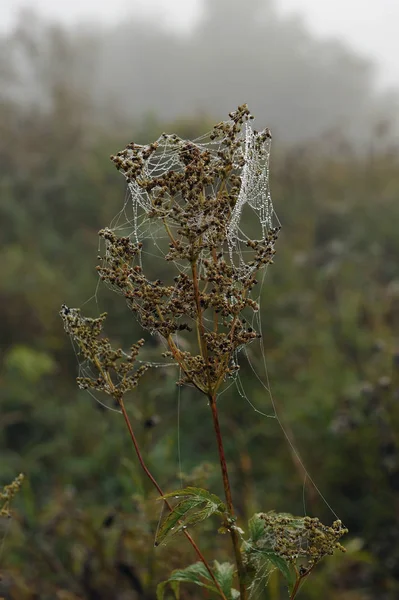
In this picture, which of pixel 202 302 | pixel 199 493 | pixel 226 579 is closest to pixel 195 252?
pixel 202 302

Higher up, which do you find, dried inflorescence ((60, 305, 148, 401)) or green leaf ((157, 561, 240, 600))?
dried inflorescence ((60, 305, 148, 401))

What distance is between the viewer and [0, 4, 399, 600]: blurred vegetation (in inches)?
111

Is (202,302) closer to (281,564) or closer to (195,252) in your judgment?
(195,252)

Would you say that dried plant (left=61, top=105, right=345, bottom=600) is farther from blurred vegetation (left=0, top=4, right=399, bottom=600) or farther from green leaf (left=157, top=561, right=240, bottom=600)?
blurred vegetation (left=0, top=4, right=399, bottom=600)

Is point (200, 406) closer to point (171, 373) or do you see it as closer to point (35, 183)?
point (171, 373)

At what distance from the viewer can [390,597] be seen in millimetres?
2887

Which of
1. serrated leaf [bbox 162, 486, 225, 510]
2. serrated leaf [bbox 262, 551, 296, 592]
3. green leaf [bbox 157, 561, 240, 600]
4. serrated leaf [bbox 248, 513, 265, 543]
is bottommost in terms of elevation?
serrated leaf [bbox 262, 551, 296, 592]

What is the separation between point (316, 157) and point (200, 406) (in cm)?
584

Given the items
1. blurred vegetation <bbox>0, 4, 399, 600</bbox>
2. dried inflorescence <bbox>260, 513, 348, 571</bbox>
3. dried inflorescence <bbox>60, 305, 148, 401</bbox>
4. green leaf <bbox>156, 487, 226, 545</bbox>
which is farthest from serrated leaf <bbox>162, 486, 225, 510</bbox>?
blurred vegetation <bbox>0, 4, 399, 600</bbox>

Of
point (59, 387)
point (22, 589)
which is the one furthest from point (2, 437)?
point (22, 589)

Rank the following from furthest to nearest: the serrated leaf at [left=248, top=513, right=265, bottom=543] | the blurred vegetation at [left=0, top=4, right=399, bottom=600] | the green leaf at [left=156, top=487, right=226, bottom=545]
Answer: the blurred vegetation at [left=0, top=4, right=399, bottom=600]
the serrated leaf at [left=248, top=513, right=265, bottom=543]
the green leaf at [left=156, top=487, right=226, bottom=545]

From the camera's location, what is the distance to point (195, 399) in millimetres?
4461

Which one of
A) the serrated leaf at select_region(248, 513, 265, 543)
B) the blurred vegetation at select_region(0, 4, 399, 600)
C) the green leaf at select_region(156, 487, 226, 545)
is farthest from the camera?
the blurred vegetation at select_region(0, 4, 399, 600)

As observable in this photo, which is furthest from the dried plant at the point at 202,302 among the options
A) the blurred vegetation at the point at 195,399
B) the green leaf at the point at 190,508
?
the blurred vegetation at the point at 195,399
